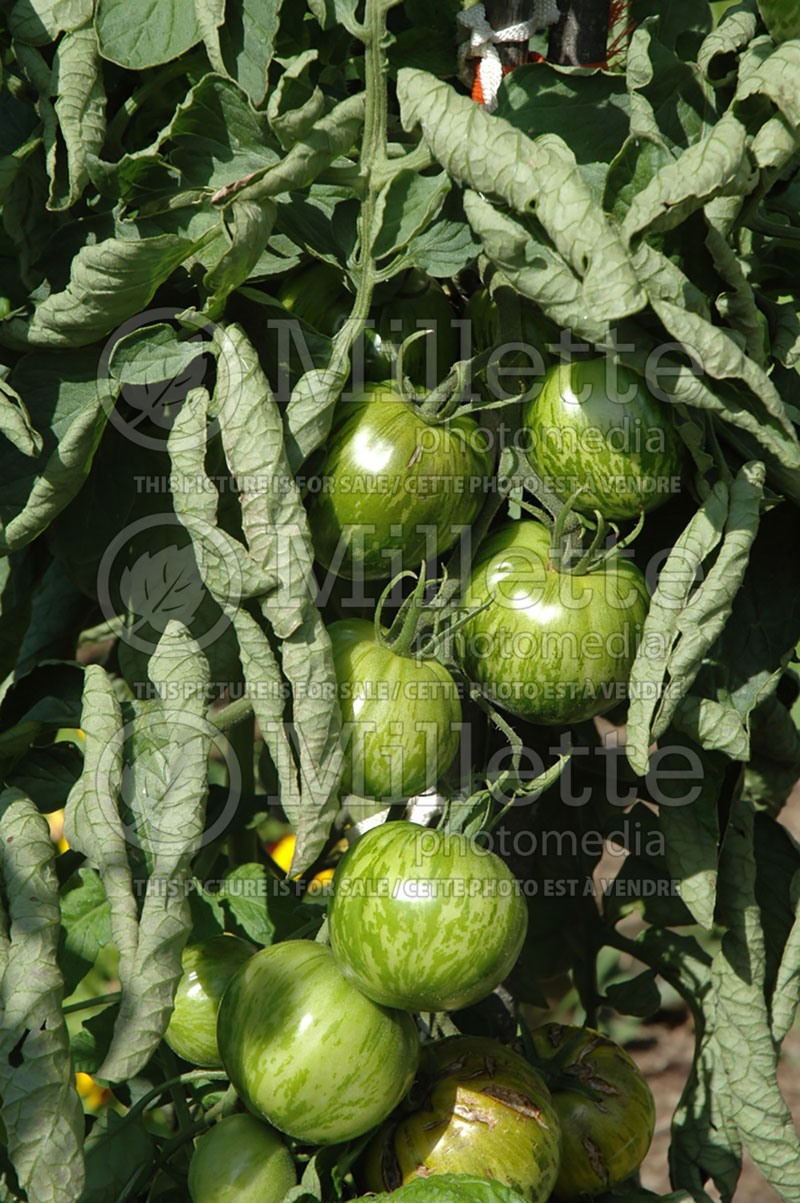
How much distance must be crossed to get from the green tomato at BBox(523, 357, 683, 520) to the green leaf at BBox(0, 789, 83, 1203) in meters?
0.48

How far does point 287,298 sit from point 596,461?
285 mm

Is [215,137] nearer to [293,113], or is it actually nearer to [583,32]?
[293,113]

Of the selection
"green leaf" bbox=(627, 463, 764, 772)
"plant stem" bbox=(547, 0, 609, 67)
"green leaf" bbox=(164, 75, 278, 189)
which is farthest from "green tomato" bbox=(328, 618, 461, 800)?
"plant stem" bbox=(547, 0, 609, 67)

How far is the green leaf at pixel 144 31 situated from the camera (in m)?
0.77

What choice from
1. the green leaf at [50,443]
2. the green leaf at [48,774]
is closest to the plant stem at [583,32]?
the green leaf at [50,443]

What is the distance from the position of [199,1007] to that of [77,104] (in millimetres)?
688

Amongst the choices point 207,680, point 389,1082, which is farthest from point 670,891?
point 207,680

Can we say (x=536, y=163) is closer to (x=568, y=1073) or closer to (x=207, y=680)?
(x=207, y=680)

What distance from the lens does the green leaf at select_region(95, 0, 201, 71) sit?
0.77 metres

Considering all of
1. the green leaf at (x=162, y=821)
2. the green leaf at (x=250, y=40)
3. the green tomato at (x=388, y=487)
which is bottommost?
the green leaf at (x=162, y=821)

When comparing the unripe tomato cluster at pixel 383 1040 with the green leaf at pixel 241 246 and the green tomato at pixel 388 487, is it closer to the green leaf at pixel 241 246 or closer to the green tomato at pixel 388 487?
the green tomato at pixel 388 487

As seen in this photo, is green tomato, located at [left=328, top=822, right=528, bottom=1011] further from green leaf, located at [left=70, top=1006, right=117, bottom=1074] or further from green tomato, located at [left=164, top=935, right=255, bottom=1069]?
green leaf, located at [left=70, top=1006, right=117, bottom=1074]

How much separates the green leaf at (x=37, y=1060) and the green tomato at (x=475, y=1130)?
250mm

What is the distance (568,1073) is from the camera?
38.0 inches
